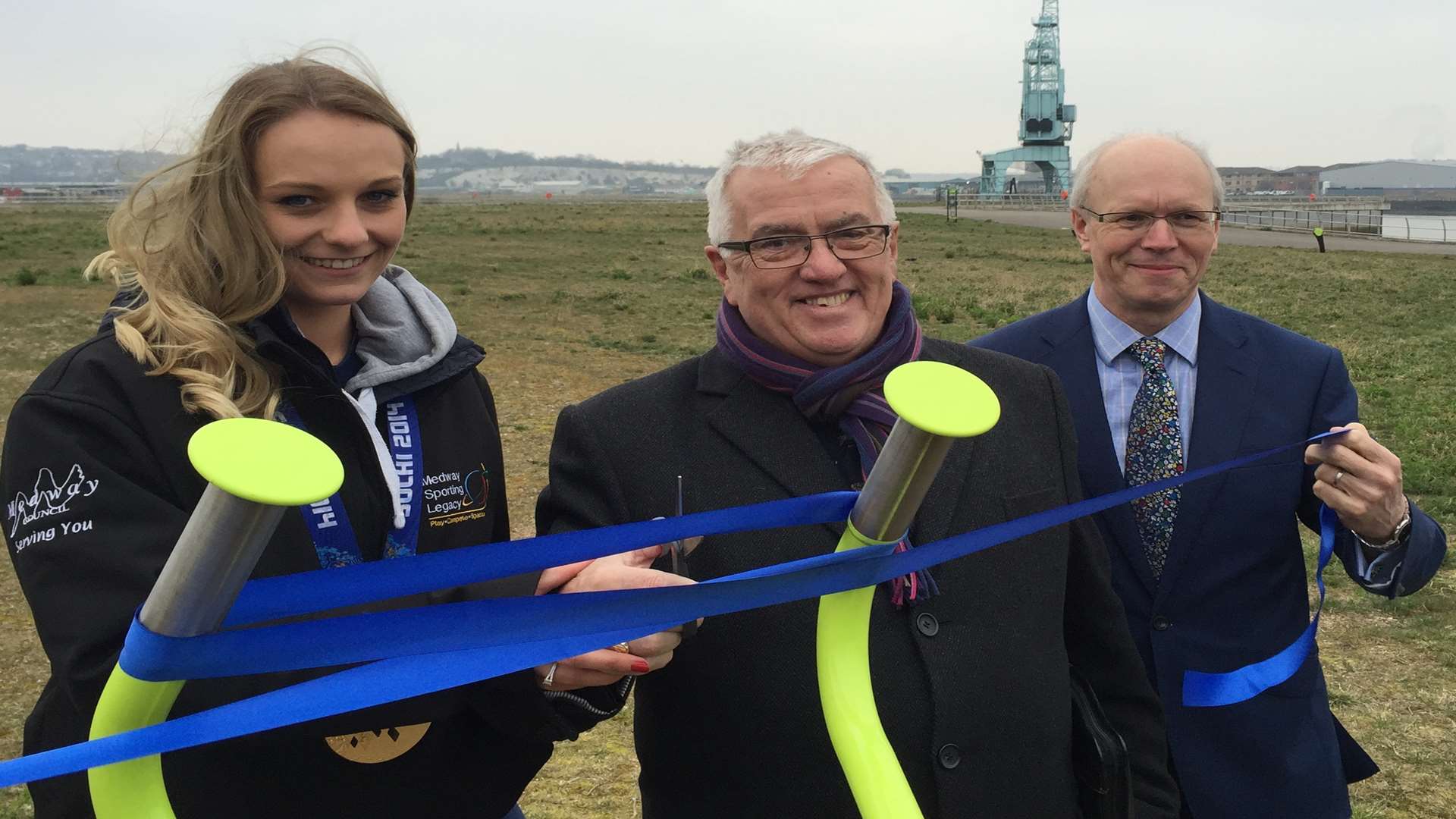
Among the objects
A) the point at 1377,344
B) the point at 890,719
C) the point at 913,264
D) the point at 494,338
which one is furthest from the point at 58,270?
the point at 890,719

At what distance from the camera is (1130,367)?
293cm

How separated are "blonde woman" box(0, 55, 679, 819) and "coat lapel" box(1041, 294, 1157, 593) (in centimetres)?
146

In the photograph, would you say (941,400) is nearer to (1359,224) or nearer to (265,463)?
(265,463)

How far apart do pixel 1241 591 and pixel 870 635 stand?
113 centimetres

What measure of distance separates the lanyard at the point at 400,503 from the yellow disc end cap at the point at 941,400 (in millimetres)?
1247

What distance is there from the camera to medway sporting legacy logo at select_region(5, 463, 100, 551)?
66.1 inches

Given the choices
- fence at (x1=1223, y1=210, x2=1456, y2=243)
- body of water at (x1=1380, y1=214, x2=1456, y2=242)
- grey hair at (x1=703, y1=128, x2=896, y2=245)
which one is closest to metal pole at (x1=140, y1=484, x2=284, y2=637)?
grey hair at (x1=703, y1=128, x2=896, y2=245)

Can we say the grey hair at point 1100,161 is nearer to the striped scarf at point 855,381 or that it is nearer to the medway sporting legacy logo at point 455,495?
the striped scarf at point 855,381

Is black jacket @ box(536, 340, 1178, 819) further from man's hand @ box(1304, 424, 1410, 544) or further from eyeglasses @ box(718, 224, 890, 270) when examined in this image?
man's hand @ box(1304, 424, 1410, 544)

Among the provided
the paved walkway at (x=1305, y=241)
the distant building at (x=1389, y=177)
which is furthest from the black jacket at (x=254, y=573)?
the distant building at (x=1389, y=177)

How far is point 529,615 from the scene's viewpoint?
107cm

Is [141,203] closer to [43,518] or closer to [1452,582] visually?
[43,518]

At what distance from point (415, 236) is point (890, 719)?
36.7 metres

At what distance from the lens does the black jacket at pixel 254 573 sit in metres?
1.65
